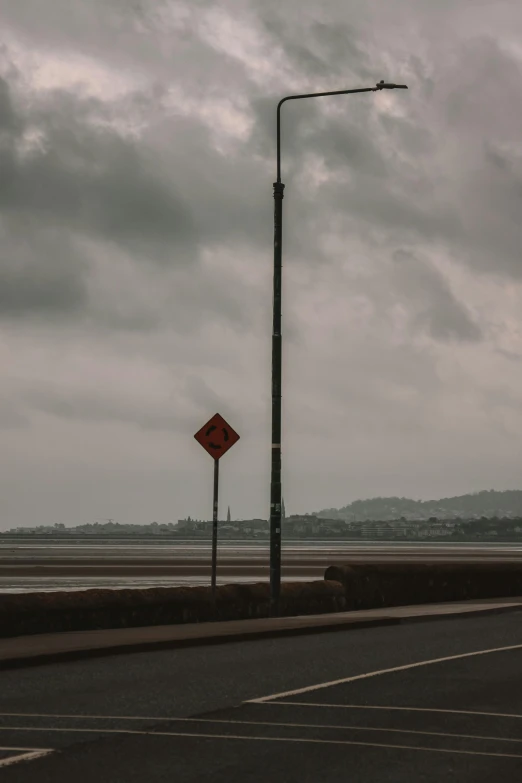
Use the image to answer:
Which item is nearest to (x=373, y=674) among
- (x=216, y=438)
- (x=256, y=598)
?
(x=216, y=438)

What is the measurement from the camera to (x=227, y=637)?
18.7 metres

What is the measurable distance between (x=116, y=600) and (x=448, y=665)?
7.13 meters

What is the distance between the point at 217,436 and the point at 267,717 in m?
11.1

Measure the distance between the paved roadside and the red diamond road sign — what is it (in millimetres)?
2993

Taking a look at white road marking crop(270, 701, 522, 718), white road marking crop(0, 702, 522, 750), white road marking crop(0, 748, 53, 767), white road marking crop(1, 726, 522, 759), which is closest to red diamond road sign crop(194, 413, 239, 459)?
white road marking crop(270, 701, 522, 718)

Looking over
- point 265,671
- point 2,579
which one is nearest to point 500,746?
point 265,671

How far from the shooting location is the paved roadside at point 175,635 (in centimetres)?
1579

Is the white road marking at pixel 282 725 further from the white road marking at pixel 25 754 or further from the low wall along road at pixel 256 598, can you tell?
the low wall along road at pixel 256 598

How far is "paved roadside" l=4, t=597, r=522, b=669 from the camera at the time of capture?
15.8m

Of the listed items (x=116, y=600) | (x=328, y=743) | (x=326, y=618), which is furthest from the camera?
(x=326, y=618)

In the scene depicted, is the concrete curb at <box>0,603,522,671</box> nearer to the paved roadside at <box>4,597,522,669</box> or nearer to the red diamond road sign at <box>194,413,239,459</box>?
the paved roadside at <box>4,597,522,669</box>

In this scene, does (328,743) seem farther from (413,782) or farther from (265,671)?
(265,671)

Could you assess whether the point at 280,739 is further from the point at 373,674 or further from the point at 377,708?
the point at 373,674

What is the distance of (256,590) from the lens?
24.1 metres
